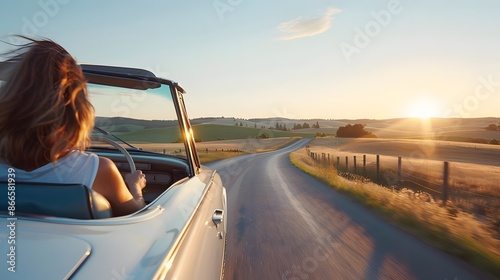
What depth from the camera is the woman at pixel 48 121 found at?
1.85 meters

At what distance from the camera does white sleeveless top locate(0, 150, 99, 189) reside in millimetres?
1936

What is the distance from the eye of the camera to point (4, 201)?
67.6 inches

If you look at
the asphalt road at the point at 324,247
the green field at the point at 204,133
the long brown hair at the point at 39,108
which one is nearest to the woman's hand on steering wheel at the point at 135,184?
the long brown hair at the point at 39,108

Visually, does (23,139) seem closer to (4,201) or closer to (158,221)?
(4,201)

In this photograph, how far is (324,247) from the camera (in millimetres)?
5699

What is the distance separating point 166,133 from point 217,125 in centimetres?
11256

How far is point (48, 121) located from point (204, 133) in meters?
92.5

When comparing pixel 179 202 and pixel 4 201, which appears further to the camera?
pixel 179 202

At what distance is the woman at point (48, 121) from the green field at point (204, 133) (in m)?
1.82

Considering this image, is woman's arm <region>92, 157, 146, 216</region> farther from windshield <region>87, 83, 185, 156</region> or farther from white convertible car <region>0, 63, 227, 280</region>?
windshield <region>87, 83, 185, 156</region>

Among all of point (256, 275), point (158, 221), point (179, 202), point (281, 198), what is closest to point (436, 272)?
point (256, 275)

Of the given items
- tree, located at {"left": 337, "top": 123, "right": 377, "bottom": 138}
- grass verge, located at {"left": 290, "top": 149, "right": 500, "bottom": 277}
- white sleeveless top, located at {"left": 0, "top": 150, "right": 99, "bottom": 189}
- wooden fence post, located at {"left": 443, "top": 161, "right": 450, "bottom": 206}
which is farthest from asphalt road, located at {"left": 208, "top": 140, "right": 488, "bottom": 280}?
tree, located at {"left": 337, "top": 123, "right": 377, "bottom": 138}

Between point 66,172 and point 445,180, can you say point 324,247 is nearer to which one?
point 66,172

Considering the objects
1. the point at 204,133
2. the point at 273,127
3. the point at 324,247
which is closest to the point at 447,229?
the point at 324,247
